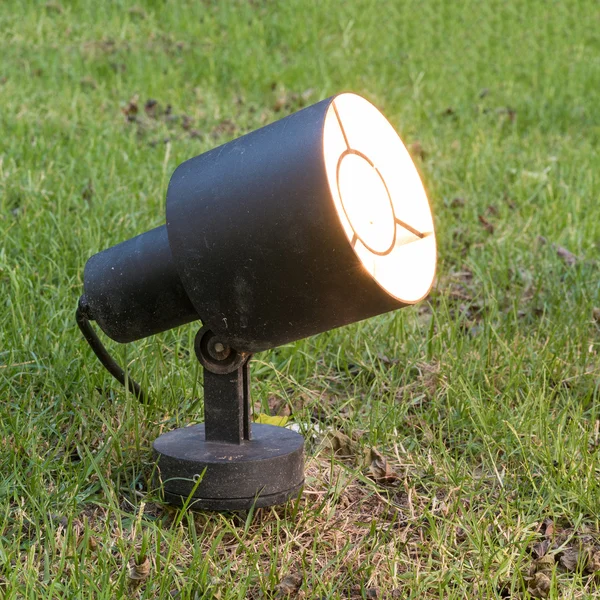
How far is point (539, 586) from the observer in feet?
5.77

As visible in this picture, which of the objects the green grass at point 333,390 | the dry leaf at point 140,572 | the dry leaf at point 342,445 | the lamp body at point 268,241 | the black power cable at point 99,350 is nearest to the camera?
the lamp body at point 268,241

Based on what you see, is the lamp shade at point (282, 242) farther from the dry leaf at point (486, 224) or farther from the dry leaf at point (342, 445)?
the dry leaf at point (486, 224)

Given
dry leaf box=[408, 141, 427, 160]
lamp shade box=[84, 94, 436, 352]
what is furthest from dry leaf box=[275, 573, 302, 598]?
dry leaf box=[408, 141, 427, 160]

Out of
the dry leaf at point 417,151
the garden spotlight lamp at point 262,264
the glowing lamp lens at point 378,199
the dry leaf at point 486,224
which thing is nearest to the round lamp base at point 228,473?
the garden spotlight lamp at point 262,264

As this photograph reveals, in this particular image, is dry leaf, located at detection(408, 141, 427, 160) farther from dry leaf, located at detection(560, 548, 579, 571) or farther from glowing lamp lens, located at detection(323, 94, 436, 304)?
dry leaf, located at detection(560, 548, 579, 571)

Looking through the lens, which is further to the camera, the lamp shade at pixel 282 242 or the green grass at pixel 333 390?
the green grass at pixel 333 390

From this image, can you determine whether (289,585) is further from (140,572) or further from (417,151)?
(417,151)

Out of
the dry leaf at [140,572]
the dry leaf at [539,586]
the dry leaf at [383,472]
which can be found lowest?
the dry leaf at [539,586]

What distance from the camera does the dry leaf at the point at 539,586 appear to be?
5.74 feet

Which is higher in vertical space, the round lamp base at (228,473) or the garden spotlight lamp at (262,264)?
the garden spotlight lamp at (262,264)

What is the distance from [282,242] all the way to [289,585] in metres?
0.67

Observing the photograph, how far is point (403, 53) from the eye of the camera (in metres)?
6.43

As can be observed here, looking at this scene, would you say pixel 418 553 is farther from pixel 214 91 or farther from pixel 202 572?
pixel 214 91

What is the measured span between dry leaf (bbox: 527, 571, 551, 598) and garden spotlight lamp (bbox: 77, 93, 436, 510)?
52 centimetres
